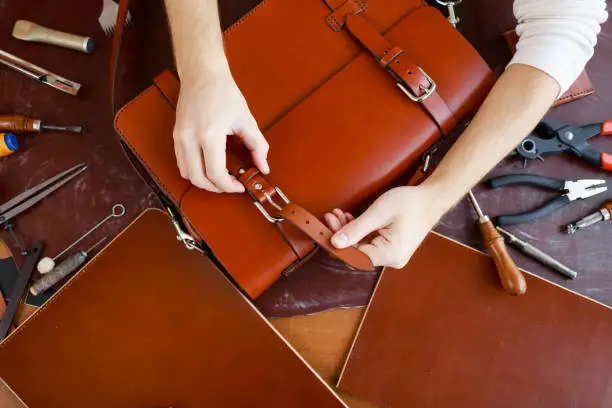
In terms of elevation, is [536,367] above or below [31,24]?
below

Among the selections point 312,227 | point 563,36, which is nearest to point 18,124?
point 312,227

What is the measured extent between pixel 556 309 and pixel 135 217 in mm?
841

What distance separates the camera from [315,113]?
2.65ft

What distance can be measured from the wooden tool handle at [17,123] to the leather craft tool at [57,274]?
10.9 inches

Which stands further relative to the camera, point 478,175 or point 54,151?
point 54,151

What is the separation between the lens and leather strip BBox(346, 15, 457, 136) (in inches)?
31.5

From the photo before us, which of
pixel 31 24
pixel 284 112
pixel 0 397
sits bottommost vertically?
pixel 0 397

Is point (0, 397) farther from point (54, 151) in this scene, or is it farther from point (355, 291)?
point (355, 291)

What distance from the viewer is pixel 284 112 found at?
2.70ft

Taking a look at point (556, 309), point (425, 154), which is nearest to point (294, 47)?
point (425, 154)

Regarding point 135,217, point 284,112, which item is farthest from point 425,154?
point 135,217

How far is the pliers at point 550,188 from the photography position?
927 millimetres

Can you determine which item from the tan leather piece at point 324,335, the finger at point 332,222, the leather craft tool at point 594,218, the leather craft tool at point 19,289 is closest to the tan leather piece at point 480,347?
the tan leather piece at point 324,335

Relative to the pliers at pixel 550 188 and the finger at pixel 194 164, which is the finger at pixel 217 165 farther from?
the pliers at pixel 550 188
